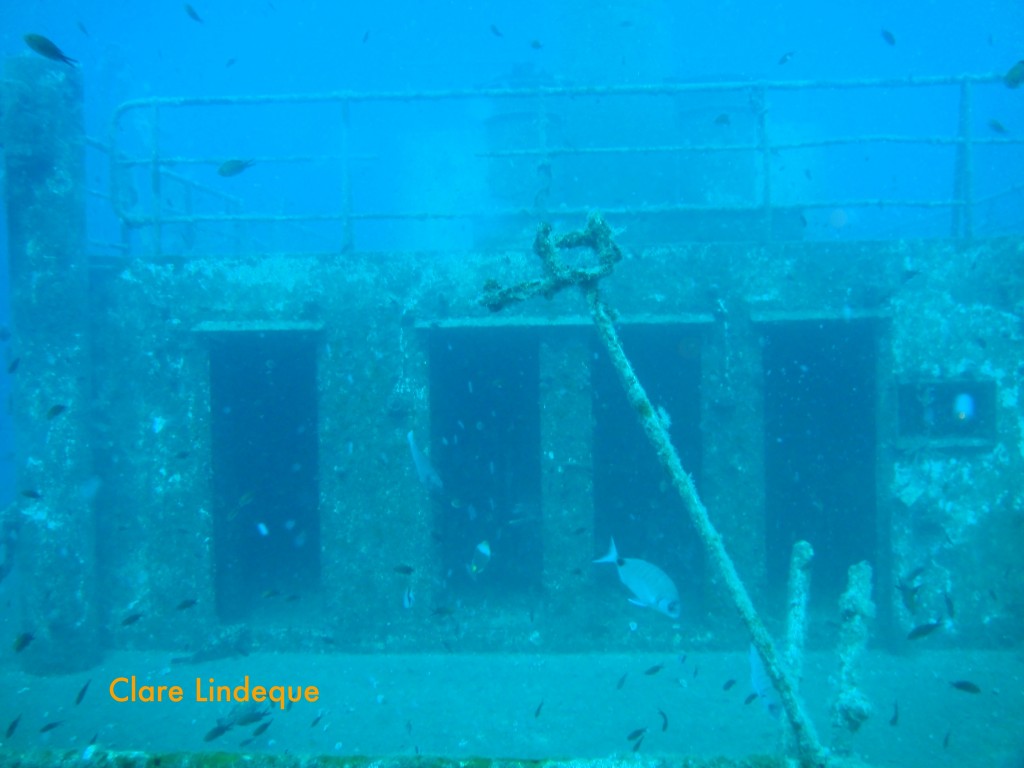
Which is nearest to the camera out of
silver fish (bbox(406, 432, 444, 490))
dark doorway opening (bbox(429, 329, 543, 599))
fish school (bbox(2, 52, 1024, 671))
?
silver fish (bbox(406, 432, 444, 490))

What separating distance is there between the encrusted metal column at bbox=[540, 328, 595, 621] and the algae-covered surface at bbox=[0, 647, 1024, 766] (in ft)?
3.02

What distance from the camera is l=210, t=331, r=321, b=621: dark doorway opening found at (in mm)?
8570

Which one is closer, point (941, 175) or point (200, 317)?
point (200, 317)

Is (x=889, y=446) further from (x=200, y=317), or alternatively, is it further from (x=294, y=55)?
(x=294, y=55)

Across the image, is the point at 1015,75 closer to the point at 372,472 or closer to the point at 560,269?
the point at 560,269

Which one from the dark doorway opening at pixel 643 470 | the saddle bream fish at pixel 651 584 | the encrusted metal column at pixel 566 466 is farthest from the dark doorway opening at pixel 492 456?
the saddle bream fish at pixel 651 584

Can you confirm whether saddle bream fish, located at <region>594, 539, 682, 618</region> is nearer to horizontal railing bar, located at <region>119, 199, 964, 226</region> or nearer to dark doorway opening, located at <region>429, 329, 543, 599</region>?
horizontal railing bar, located at <region>119, 199, 964, 226</region>

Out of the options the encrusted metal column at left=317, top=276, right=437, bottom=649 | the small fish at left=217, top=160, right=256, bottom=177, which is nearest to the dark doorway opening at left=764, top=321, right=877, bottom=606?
the encrusted metal column at left=317, top=276, right=437, bottom=649

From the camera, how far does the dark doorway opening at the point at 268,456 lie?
857cm

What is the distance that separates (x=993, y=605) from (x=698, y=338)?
458 cm

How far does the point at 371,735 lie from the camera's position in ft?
20.3

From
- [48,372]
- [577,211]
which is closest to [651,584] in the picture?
[577,211]

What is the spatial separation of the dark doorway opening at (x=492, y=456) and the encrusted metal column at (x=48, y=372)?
14.9 feet

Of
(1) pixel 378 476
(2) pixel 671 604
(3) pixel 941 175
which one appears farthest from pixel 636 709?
(3) pixel 941 175
